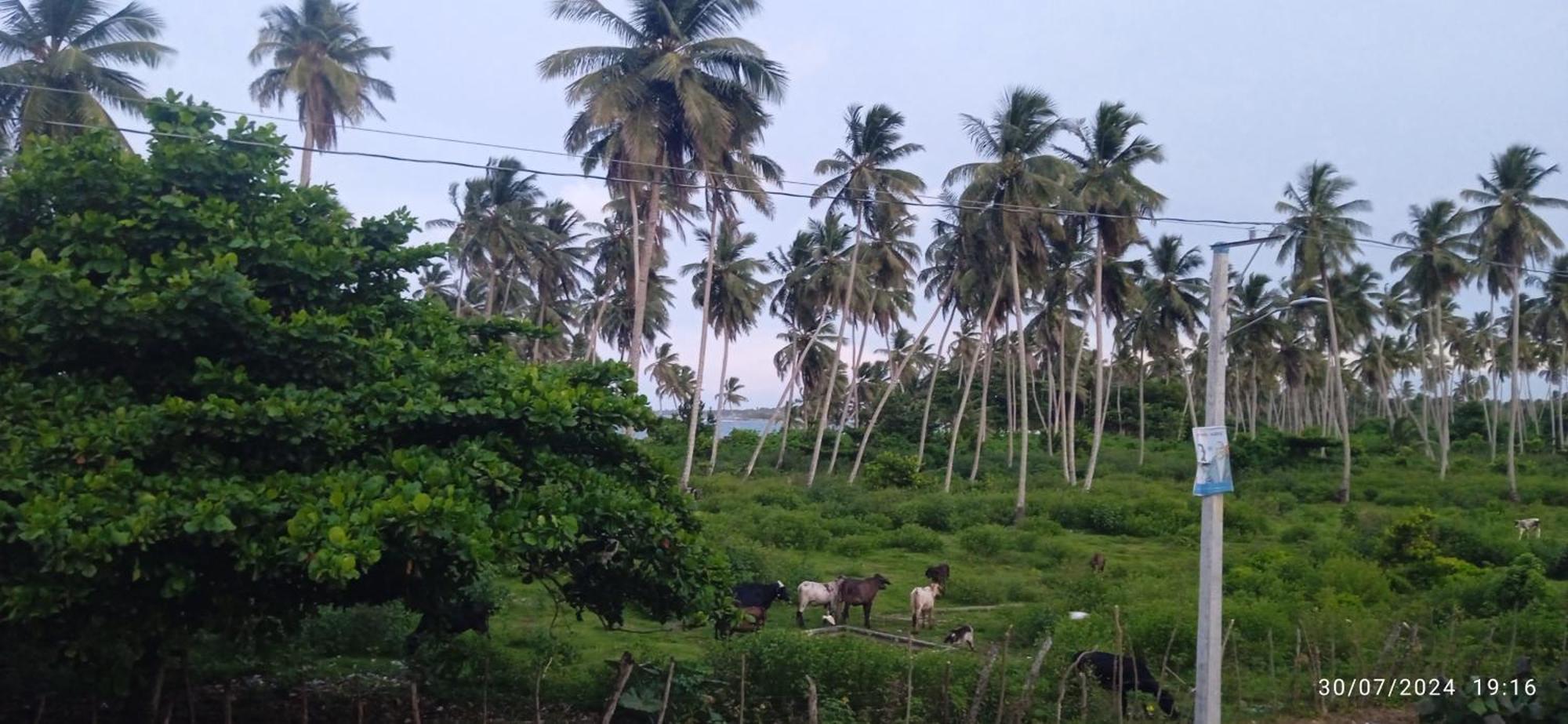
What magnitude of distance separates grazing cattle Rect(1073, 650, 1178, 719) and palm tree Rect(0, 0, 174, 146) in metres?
18.1

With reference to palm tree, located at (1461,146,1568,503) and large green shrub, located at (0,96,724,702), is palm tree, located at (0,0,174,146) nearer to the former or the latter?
large green shrub, located at (0,96,724,702)

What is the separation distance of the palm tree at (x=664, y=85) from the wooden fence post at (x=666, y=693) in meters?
14.6

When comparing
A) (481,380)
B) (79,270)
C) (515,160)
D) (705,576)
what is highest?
(515,160)

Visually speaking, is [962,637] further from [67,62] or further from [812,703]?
[67,62]

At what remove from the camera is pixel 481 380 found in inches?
344

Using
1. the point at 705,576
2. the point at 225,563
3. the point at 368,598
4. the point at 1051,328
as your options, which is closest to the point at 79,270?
the point at 225,563

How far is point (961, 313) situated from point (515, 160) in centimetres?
1670

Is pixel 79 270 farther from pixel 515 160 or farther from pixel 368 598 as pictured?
pixel 515 160

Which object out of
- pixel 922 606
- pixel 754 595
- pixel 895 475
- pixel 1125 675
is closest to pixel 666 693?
pixel 1125 675

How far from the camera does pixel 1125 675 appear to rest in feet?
37.2

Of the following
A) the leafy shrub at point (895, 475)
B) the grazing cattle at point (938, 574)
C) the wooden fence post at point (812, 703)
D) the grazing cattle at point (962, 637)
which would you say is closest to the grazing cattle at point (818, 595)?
the grazing cattle at point (962, 637)

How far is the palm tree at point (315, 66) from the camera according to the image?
88.5 ft

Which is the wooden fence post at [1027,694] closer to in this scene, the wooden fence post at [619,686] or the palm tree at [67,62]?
the wooden fence post at [619,686]

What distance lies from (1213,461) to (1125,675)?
314 cm
